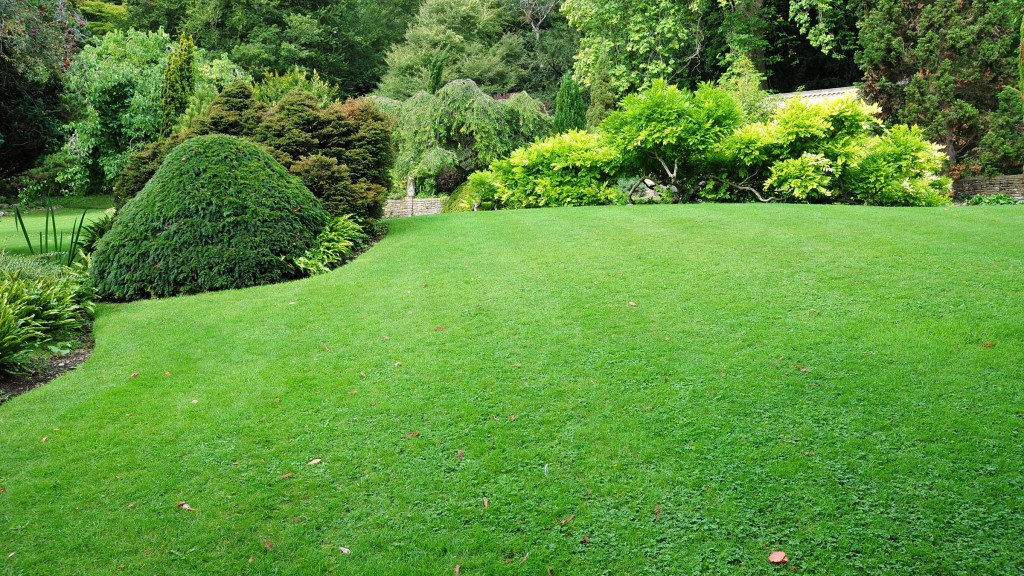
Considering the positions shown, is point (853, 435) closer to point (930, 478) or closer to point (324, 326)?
point (930, 478)

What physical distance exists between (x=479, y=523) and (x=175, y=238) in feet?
16.4

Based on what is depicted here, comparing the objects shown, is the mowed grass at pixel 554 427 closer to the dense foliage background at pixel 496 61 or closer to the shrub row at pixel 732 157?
the shrub row at pixel 732 157

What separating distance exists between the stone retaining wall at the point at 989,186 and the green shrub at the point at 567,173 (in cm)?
854

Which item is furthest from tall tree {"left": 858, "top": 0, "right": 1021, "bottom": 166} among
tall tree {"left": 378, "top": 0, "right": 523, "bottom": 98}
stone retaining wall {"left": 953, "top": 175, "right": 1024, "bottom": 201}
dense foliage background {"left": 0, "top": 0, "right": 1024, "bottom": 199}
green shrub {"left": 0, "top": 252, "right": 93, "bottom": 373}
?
tall tree {"left": 378, "top": 0, "right": 523, "bottom": 98}

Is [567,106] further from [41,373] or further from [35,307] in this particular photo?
[41,373]

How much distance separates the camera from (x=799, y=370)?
151 inches

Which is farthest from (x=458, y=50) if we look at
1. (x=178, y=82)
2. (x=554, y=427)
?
(x=554, y=427)

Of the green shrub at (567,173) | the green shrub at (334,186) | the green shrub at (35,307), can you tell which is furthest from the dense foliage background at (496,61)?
the green shrub at (567,173)

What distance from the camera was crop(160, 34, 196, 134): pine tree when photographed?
526 inches

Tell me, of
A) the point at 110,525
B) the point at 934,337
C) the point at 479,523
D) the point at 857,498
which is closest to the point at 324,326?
the point at 110,525

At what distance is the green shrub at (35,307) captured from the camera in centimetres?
458

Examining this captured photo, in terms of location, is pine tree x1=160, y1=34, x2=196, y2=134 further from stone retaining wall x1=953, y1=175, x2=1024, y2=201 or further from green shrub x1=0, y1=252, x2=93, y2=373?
stone retaining wall x1=953, y1=175, x2=1024, y2=201

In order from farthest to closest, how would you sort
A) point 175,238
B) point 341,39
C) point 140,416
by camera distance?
point 341,39 → point 175,238 → point 140,416

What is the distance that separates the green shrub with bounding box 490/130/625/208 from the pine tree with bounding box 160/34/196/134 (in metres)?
7.88
